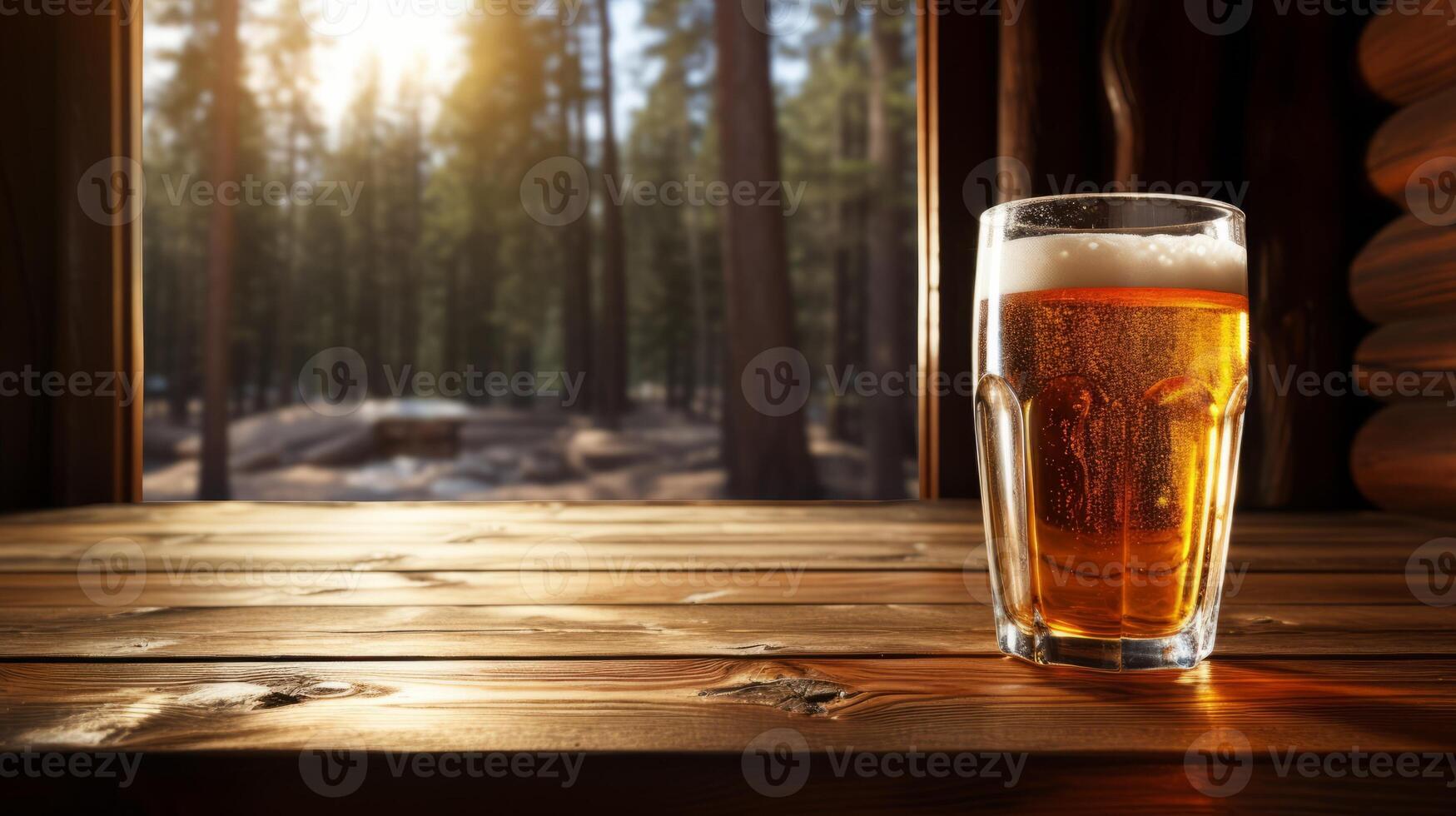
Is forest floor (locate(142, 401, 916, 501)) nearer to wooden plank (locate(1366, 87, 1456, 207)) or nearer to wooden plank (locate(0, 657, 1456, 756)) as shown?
wooden plank (locate(1366, 87, 1456, 207))

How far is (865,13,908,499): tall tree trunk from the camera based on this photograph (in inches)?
428

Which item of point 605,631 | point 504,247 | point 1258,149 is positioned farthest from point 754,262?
point 504,247

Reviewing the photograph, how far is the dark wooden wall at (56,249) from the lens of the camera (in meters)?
2.17

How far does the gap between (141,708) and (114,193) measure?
1.99 m

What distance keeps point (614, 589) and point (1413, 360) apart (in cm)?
188

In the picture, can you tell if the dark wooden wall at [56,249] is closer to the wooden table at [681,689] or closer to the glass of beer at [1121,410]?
the wooden table at [681,689]

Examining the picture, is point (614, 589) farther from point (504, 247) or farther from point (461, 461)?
point (504, 247)

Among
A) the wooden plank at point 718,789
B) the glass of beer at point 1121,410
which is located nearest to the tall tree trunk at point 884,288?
the glass of beer at point 1121,410

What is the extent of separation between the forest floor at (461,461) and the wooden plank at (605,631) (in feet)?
38.9

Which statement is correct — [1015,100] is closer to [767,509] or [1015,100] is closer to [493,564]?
[767,509]

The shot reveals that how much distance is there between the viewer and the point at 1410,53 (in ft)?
6.53

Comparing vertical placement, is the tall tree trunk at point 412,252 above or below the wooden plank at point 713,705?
above

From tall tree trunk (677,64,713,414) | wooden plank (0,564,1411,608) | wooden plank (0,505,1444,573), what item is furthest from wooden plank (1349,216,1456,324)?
tall tree trunk (677,64,713,414)

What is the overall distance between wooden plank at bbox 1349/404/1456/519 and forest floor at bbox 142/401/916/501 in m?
10.6
